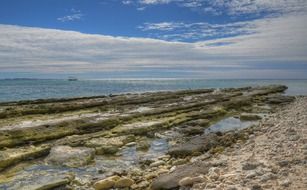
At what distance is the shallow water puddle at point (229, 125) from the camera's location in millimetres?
25281

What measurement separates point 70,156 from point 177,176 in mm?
6469

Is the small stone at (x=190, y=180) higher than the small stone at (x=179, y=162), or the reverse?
the small stone at (x=190, y=180)

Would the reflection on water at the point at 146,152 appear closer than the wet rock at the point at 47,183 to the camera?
No

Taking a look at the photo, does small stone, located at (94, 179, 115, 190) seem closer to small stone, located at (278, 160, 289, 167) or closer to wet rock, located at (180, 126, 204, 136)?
small stone, located at (278, 160, 289, 167)

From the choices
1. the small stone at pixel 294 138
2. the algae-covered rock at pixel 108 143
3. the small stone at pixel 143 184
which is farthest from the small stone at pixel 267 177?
the algae-covered rock at pixel 108 143

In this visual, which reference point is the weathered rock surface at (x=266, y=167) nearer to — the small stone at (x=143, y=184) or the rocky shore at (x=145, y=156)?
the rocky shore at (x=145, y=156)

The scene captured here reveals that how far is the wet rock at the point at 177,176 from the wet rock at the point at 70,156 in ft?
16.6

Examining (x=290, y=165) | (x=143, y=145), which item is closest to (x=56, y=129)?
(x=143, y=145)

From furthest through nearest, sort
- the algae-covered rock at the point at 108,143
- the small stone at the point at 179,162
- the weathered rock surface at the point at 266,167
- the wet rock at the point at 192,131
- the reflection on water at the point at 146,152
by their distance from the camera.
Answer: the wet rock at the point at 192,131 → the algae-covered rock at the point at 108,143 → the reflection on water at the point at 146,152 → the small stone at the point at 179,162 → the weathered rock surface at the point at 266,167

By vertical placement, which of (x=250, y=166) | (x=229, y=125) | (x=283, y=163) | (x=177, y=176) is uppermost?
(x=283, y=163)

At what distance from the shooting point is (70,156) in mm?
16078

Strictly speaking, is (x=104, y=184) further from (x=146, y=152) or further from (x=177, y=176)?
(x=146, y=152)

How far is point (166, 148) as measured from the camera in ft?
61.6

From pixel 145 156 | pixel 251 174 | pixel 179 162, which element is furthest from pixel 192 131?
pixel 251 174
